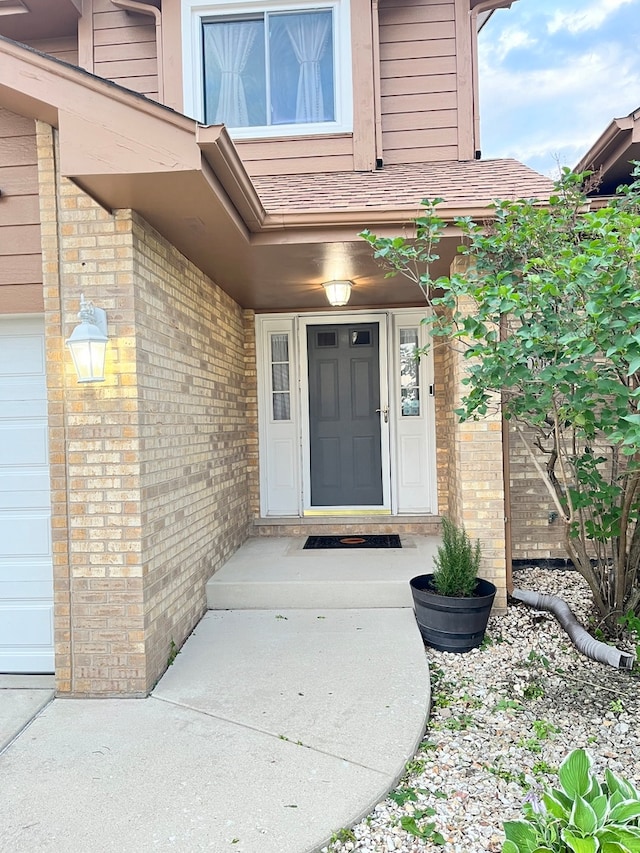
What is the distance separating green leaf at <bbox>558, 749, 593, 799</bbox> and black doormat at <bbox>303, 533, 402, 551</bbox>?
9.91 ft

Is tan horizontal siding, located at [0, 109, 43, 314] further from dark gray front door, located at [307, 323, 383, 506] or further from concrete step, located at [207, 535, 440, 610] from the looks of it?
dark gray front door, located at [307, 323, 383, 506]

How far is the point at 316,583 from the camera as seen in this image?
13.0ft

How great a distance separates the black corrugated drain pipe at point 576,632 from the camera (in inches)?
121

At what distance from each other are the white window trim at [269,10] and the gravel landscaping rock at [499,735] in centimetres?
448

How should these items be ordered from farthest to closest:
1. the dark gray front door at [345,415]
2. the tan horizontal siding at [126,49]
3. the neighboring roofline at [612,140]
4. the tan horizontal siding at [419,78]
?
the dark gray front door at [345,415] → the tan horizontal siding at [126,49] → the tan horizontal siding at [419,78] → the neighboring roofline at [612,140]

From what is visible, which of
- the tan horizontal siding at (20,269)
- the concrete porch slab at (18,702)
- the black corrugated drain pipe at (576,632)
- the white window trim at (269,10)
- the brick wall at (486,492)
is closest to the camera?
the concrete porch slab at (18,702)

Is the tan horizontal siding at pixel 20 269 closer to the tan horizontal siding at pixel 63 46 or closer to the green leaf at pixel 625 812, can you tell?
the green leaf at pixel 625 812

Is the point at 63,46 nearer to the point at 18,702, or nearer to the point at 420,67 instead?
the point at 420,67

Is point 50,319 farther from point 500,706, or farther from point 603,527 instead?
point 603,527

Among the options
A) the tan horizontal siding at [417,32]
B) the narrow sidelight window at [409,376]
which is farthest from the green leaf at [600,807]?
the tan horizontal siding at [417,32]

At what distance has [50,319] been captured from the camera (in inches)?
114

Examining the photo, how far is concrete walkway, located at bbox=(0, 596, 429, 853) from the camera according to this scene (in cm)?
195

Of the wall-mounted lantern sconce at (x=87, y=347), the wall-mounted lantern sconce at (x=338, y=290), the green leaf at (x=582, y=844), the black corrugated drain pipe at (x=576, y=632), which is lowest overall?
the black corrugated drain pipe at (x=576, y=632)

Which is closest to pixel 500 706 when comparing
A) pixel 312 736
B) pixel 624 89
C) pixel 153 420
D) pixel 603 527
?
pixel 312 736
